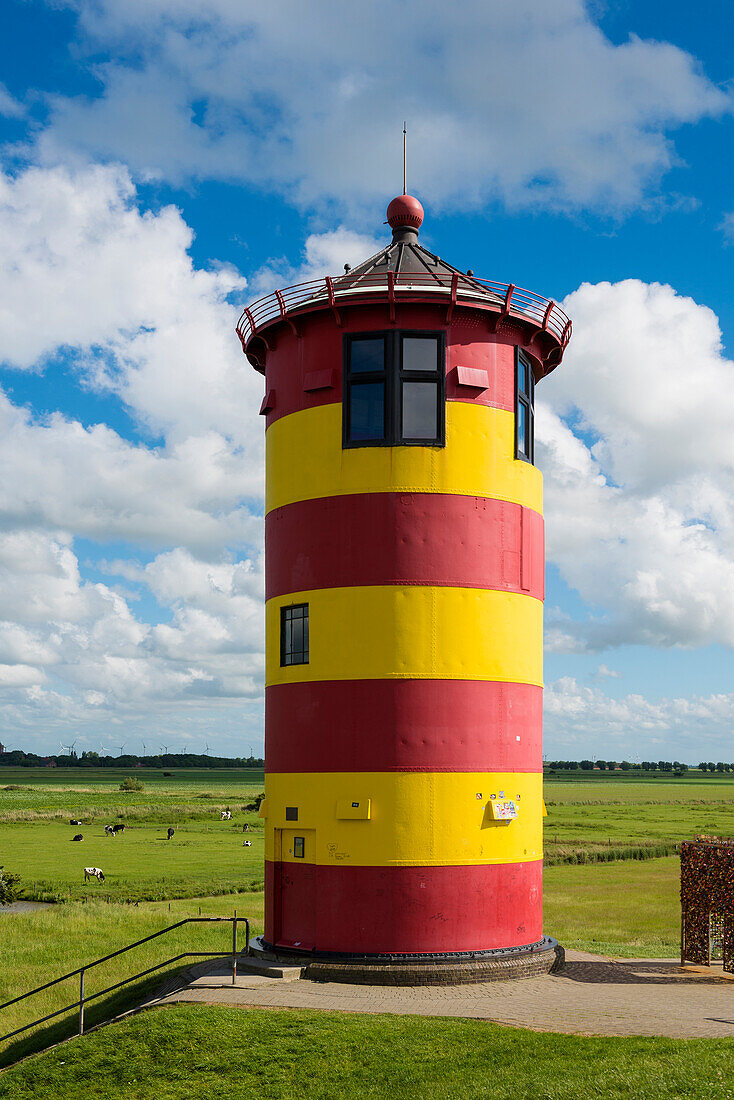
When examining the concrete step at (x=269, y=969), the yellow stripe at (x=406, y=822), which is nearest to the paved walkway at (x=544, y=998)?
the concrete step at (x=269, y=969)

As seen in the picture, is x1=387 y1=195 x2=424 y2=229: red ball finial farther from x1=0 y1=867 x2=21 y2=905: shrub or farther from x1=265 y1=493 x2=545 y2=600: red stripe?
x1=0 y1=867 x2=21 y2=905: shrub

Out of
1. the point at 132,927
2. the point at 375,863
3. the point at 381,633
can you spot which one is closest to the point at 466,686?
the point at 381,633

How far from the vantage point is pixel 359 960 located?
19.5 m

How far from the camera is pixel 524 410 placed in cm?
2289

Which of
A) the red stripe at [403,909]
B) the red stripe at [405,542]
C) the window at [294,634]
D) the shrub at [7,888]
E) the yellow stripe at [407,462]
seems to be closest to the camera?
the red stripe at [403,909]

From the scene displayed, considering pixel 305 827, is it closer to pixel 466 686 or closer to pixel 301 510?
pixel 466 686

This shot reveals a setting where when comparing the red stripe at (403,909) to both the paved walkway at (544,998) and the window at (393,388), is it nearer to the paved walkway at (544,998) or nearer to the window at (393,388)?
the paved walkway at (544,998)

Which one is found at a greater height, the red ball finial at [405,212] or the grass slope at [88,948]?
the red ball finial at [405,212]

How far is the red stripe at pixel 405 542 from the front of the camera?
2064cm

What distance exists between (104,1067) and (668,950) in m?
15.4

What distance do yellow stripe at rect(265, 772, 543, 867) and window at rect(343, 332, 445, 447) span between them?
6614mm

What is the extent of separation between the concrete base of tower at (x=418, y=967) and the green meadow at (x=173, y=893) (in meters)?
A: 3.04

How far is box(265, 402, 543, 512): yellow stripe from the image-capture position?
2092 centimetres

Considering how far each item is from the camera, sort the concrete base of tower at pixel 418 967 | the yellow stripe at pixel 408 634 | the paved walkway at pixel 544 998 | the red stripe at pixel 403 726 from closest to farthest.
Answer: the paved walkway at pixel 544 998 → the concrete base of tower at pixel 418 967 → the red stripe at pixel 403 726 → the yellow stripe at pixel 408 634
